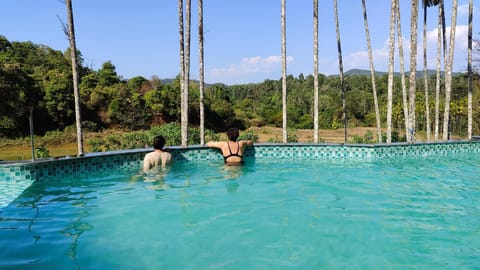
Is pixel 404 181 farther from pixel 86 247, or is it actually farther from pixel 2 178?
pixel 2 178

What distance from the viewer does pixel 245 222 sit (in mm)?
4109

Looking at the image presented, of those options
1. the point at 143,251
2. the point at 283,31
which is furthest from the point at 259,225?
the point at 283,31

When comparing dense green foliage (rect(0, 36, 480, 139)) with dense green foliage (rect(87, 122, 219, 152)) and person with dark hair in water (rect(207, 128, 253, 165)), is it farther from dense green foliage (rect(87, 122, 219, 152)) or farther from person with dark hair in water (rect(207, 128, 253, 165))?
person with dark hair in water (rect(207, 128, 253, 165))

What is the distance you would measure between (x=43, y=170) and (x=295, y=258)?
5.12 meters

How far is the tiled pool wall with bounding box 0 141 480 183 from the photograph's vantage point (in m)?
6.15

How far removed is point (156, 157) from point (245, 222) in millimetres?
3486

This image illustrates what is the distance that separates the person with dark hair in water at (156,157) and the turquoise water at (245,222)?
0.99 ft

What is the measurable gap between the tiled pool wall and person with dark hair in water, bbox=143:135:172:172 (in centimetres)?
72

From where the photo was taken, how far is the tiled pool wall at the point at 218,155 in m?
6.15

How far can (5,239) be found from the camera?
11.4 ft

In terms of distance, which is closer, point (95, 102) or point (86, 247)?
point (86, 247)

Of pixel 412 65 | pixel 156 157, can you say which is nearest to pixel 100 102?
pixel 156 157

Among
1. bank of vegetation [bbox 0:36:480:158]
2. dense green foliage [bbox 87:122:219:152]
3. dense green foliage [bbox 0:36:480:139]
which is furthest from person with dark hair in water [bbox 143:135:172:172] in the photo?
bank of vegetation [bbox 0:36:480:158]

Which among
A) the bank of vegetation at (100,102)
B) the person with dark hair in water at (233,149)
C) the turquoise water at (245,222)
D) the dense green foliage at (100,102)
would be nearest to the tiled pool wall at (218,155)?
the turquoise water at (245,222)
